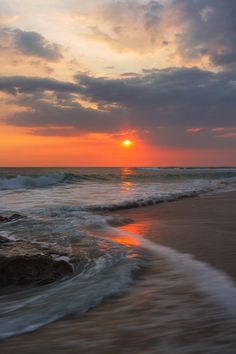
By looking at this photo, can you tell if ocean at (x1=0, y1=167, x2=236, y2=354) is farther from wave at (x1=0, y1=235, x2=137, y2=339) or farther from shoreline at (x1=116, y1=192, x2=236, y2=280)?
shoreline at (x1=116, y1=192, x2=236, y2=280)

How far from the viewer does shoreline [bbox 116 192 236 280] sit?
497 cm

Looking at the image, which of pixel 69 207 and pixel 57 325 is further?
pixel 69 207

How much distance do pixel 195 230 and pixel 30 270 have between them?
147 inches

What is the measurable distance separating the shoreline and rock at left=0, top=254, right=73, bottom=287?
67.1 inches

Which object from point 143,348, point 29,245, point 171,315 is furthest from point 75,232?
point 143,348

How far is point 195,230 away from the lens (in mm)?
7160

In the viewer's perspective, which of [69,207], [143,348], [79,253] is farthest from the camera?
[69,207]

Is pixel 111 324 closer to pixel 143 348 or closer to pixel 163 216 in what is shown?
pixel 143 348

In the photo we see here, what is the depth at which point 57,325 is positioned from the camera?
292cm

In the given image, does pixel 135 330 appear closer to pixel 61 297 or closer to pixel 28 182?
pixel 61 297

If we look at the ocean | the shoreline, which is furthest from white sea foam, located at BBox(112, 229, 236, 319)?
the shoreline

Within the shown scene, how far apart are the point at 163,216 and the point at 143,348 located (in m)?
7.30

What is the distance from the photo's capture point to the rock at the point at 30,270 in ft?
13.3

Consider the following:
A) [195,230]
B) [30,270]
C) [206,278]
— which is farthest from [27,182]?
[206,278]
